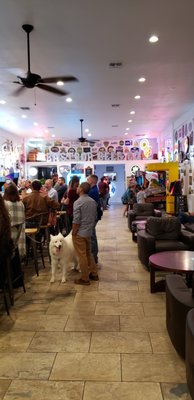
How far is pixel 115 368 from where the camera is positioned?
95.2 inches

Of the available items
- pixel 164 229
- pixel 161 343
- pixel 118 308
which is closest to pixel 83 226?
pixel 118 308

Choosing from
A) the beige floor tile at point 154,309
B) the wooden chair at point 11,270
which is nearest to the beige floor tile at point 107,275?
the beige floor tile at point 154,309

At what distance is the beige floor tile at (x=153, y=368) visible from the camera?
229 cm

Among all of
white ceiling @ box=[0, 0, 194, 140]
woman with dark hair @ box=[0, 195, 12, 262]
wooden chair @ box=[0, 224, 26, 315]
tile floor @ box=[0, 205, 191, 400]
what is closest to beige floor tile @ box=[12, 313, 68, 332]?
tile floor @ box=[0, 205, 191, 400]

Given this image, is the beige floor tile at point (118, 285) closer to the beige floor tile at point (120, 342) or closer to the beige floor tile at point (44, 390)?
the beige floor tile at point (120, 342)

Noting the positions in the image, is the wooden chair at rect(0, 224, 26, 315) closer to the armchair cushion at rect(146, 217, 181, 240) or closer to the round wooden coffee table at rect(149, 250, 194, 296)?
the round wooden coffee table at rect(149, 250, 194, 296)

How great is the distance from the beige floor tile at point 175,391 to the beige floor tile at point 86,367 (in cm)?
33

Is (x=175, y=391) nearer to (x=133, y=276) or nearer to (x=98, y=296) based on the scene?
(x=98, y=296)

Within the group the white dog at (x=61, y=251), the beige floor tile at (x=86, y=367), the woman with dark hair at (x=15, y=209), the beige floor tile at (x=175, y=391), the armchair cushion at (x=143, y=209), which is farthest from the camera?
the armchair cushion at (x=143, y=209)

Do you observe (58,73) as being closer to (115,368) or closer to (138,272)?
(138,272)

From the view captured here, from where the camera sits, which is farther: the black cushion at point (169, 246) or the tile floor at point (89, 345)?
the black cushion at point (169, 246)

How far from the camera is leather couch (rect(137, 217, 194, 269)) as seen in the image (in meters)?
4.68

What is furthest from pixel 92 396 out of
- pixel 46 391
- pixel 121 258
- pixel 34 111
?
pixel 34 111

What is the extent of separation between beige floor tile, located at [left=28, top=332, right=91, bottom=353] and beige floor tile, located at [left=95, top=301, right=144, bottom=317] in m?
0.52
